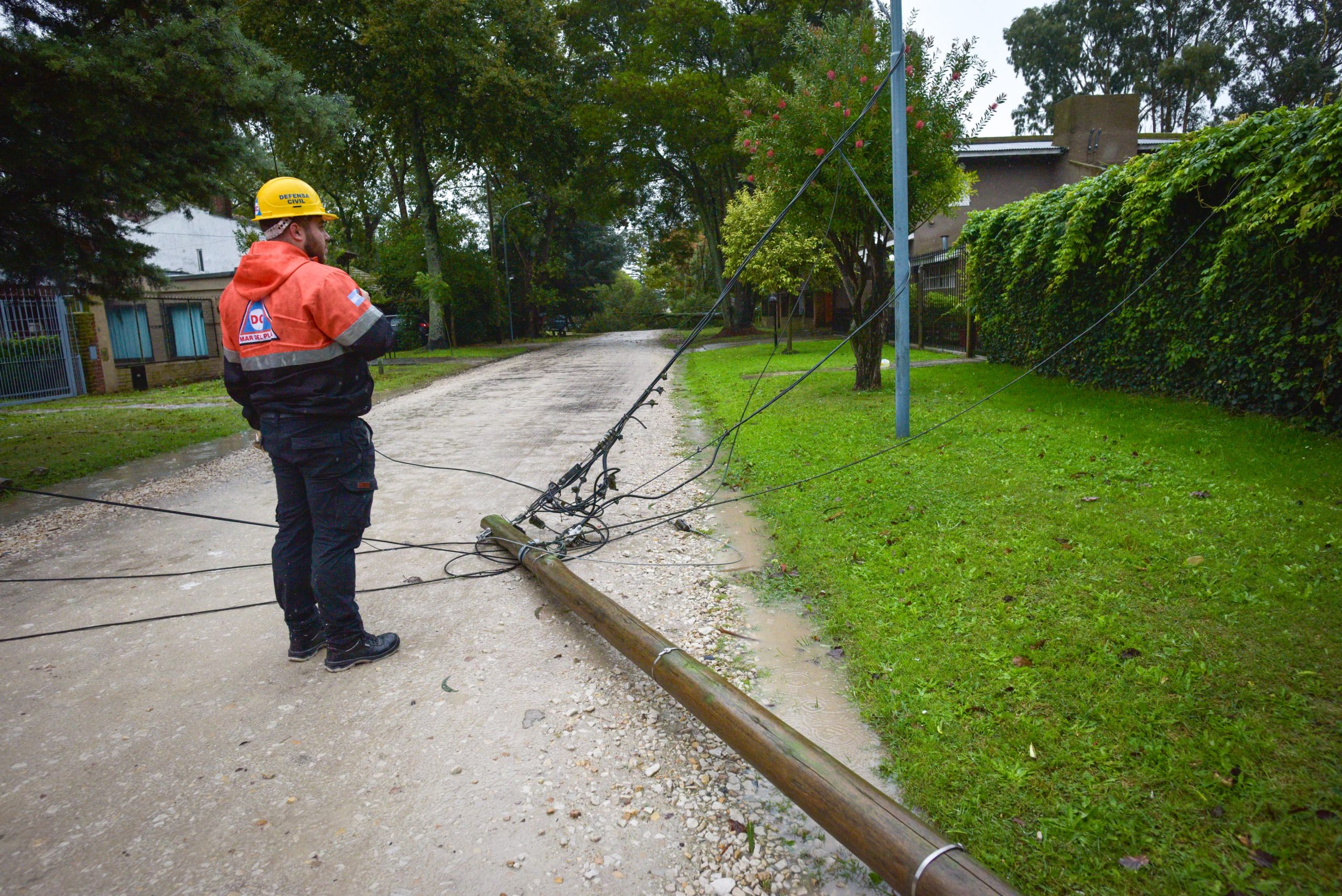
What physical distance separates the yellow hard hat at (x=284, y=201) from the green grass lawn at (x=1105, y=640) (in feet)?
10.3

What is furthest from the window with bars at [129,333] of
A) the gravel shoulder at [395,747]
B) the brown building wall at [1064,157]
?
the brown building wall at [1064,157]

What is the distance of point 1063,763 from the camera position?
2.66 metres

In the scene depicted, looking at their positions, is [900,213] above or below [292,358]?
above

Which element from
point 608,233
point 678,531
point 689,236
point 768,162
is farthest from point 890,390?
point 608,233

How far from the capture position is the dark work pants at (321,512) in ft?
11.6

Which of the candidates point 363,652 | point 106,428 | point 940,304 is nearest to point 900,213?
point 363,652

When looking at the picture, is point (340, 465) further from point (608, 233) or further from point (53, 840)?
point (608, 233)

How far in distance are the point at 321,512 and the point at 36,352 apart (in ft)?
62.2

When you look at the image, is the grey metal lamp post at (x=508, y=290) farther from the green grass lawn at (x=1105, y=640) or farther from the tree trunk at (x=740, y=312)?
the green grass lawn at (x=1105, y=640)

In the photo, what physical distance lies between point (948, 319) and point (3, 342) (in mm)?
20558

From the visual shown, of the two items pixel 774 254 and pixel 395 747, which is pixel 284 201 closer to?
pixel 395 747

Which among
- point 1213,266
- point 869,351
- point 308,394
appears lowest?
point 869,351

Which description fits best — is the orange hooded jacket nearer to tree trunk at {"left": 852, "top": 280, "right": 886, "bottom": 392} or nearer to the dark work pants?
the dark work pants

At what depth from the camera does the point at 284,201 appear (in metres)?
3.55
